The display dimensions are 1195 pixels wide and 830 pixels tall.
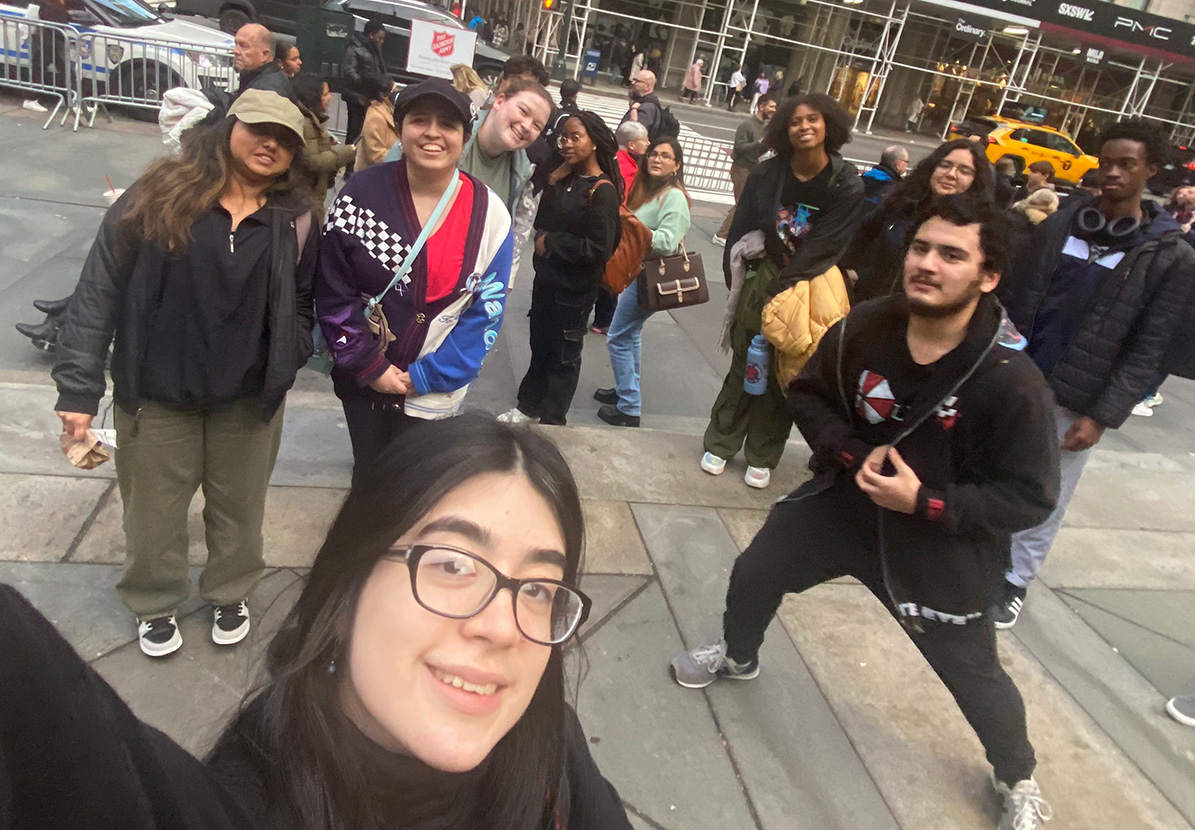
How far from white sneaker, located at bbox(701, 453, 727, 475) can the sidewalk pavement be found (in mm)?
69

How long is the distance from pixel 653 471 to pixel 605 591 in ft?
4.05

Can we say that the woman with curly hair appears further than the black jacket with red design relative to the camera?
Yes

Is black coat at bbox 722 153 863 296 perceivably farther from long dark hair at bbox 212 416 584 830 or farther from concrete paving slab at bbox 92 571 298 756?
long dark hair at bbox 212 416 584 830

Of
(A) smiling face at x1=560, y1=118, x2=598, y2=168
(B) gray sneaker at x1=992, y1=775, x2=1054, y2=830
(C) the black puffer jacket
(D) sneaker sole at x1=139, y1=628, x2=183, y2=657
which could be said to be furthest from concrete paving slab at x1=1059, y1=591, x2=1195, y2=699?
(D) sneaker sole at x1=139, y1=628, x2=183, y2=657

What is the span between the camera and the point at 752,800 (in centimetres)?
264

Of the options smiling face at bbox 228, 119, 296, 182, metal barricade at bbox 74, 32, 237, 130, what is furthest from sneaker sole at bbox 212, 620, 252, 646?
metal barricade at bbox 74, 32, 237, 130

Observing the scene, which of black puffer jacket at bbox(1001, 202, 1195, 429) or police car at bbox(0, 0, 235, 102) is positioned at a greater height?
black puffer jacket at bbox(1001, 202, 1195, 429)

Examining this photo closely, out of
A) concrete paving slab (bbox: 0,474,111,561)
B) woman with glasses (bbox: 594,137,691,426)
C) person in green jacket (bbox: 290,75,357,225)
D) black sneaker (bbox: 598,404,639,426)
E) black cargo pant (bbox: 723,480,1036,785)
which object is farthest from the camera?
black sneaker (bbox: 598,404,639,426)

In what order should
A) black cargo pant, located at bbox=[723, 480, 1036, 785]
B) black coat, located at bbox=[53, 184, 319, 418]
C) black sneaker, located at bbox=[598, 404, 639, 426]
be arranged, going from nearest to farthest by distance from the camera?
black coat, located at bbox=[53, 184, 319, 418] < black cargo pant, located at bbox=[723, 480, 1036, 785] < black sneaker, located at bbox=[598, 404, 639, 426]

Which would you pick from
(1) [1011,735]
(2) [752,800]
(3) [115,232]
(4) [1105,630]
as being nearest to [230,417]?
(3) [115,232]

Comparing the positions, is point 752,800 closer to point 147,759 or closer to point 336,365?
point 336,365

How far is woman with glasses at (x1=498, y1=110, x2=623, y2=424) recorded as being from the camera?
14.1 feet

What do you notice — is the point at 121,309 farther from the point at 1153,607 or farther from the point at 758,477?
the point at 1153,607

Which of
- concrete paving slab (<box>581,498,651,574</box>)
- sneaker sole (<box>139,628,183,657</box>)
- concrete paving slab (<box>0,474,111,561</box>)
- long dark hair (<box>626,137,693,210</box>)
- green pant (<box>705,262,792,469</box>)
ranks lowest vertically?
concrete paving slab (<box>0,474,111,561</box>)
